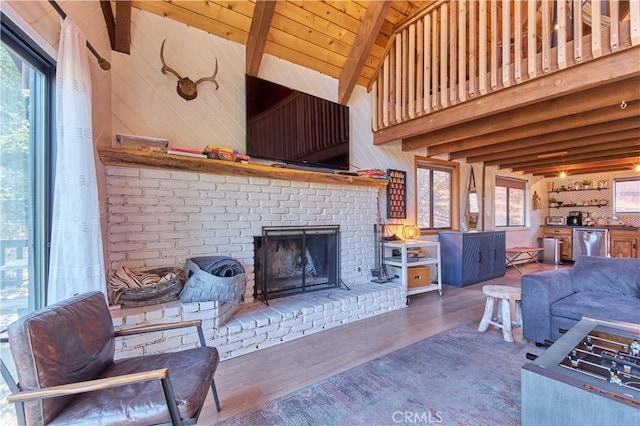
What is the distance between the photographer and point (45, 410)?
1054 millimetres

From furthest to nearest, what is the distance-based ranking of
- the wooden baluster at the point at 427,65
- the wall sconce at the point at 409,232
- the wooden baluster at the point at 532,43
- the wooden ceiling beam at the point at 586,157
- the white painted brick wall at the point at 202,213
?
the wooden ceiling beam at the point at 586,157 → the wall sconce at the point at 409,232 → the wooden baluster at the point at 427,65 → the wooden baluster at the point at 532,43 → the white painted brick wall at the point at 202,213

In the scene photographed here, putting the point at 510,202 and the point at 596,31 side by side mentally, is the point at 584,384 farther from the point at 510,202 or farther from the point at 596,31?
the point at 510,202

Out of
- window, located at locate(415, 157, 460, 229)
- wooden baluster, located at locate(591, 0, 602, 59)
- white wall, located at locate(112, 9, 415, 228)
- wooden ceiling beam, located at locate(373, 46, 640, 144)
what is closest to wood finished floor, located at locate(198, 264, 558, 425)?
window, located at locate(415, 157, 460, 229)

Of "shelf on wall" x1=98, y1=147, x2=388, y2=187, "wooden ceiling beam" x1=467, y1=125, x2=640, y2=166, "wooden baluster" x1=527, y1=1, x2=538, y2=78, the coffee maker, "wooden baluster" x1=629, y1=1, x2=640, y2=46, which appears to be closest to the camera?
"wooden baluster" x1=629, y1=1, x2=640, y2=46

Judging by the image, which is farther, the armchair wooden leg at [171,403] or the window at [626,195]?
the window at [626,195]

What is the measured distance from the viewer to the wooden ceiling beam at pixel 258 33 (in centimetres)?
268

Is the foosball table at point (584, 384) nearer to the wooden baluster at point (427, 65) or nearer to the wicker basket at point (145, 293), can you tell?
the wicker basket at point (145, 293)

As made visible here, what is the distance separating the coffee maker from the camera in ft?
22.9

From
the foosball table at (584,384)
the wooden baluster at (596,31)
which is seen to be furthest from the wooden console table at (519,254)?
the foosball table at (584,384)

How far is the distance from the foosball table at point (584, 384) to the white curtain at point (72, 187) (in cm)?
226

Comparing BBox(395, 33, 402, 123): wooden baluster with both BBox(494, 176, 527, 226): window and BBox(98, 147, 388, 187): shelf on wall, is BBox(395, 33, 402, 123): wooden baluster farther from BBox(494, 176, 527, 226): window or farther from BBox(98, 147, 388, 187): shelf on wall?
BBox(494, 176, 527, 226): window

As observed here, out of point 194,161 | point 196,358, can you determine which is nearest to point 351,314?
point 196,358

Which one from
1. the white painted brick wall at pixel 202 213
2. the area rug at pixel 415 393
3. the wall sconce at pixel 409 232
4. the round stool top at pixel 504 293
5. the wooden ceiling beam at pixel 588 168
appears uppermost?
the wooden ceiling beam at pixel 588 168

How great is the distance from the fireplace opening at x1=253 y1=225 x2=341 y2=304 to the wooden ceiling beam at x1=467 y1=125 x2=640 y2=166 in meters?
3.37
